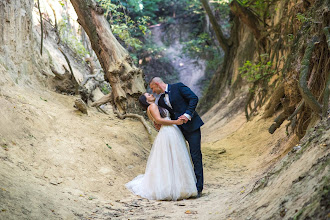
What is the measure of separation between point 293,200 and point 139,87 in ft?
22.8

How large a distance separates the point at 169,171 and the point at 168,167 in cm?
6

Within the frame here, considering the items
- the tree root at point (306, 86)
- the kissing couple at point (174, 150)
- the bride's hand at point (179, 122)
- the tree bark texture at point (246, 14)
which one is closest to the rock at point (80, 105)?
the kissing couple at point (174, 150)

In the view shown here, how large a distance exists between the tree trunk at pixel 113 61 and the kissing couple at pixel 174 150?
364 cm

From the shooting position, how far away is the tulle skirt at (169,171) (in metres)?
5.41

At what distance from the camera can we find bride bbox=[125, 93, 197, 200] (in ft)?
17.7

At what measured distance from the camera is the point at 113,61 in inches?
371

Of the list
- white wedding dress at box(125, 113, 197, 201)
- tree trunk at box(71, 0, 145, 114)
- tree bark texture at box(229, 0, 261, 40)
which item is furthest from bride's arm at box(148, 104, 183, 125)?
tree bark texture at box(229, 0, 261, 40)

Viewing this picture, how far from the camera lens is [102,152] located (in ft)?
21.7

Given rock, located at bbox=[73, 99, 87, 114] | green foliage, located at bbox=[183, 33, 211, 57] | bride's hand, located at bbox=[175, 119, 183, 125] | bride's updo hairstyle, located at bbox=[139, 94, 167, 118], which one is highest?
green foliage, located at bbox=[183, 33, 211, 57]

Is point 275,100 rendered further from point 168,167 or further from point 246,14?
point 246,14

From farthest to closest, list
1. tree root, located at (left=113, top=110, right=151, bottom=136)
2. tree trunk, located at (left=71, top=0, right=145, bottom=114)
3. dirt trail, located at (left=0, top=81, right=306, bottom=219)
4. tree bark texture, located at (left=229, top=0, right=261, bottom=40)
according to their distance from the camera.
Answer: tree bark texture, located at (left=229, top=0, right=261, bottom=40), tree trunk, located at (left=71, top=0, right=145, bottom=114), tree root, located at (left=113, top=110, right=151, bottom=136), dirt trail, located at (left=0, top=81, right=306, bottom=219)

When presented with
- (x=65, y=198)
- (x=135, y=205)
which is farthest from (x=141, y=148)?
(x=65, y=198)

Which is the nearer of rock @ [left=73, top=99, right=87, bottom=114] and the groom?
the groom

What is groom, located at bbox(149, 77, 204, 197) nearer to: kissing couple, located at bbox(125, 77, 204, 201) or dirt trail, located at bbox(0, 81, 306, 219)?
kissing couple, located at bbox(125, 77, 204, 201)
